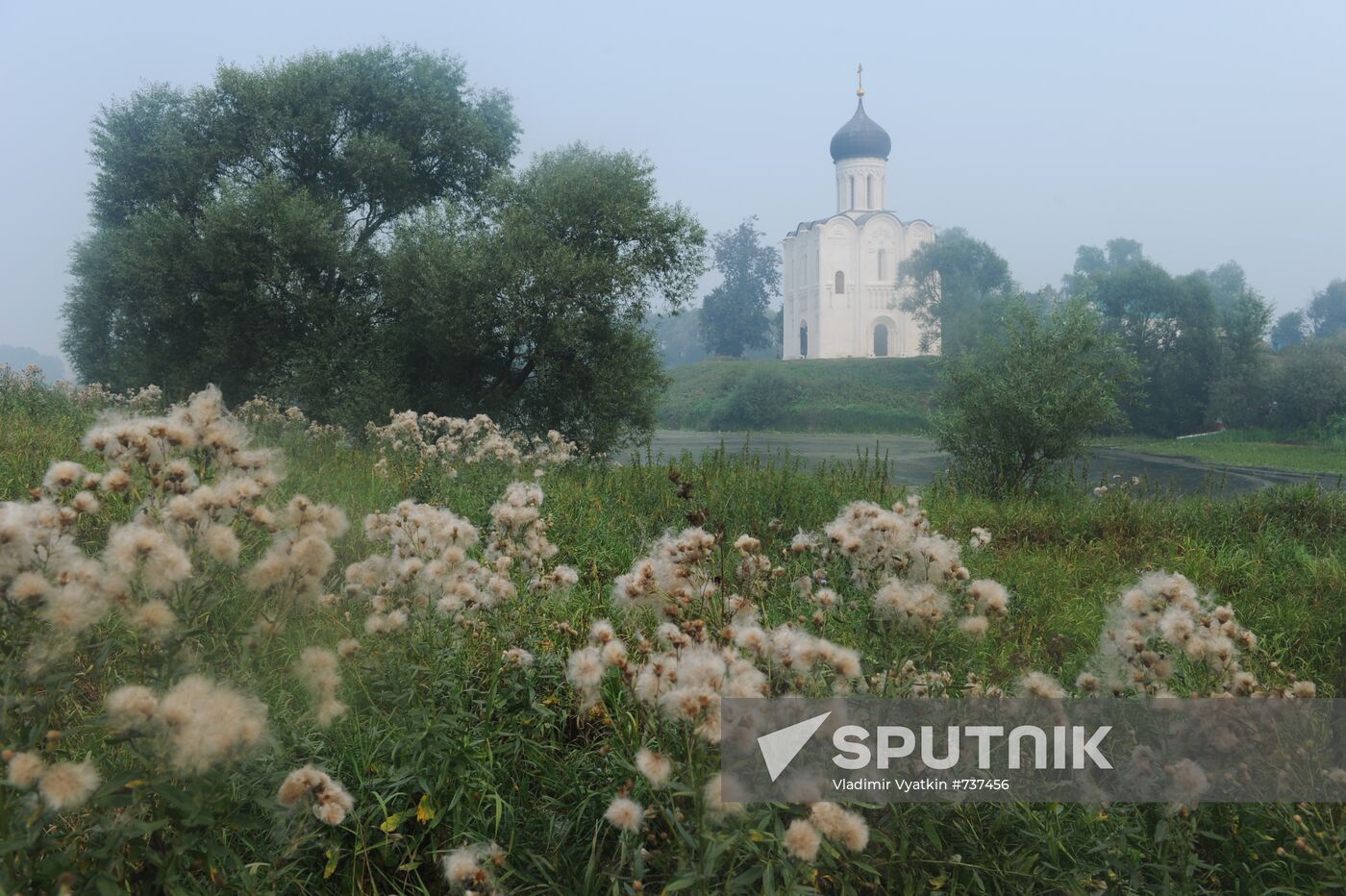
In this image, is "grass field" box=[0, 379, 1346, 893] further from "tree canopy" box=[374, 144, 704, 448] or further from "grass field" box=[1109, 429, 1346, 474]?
Result: "grass field" box=[1109, 429, 1346, 474]

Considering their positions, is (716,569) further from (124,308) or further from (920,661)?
(124,308)

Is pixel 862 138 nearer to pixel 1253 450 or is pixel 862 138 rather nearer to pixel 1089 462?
pixel 1253 450

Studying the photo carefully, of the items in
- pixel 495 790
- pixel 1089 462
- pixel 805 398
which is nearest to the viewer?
pixel 495 790

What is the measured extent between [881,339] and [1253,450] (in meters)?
40.3

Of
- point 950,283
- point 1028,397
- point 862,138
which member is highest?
point 862,138

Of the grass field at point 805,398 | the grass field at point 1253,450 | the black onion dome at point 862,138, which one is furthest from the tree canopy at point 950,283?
the grass field at point 1253,450

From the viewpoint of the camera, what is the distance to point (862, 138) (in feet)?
248

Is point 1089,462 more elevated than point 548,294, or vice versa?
point 548,294

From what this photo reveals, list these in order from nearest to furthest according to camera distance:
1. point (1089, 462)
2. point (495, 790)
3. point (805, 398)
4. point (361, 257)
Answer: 1. point (495, 790)
2. point (1089, 462)
3. point (361, 257)
4. point (805, 398)

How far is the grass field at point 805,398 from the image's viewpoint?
51844mm

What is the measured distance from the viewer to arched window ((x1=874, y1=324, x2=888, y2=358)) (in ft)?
240

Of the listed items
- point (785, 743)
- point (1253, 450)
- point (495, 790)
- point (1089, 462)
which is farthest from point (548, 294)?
point (1253, 450)

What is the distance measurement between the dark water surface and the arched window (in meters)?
26.8

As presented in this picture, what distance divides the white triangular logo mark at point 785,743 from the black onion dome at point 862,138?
79.3 meters
